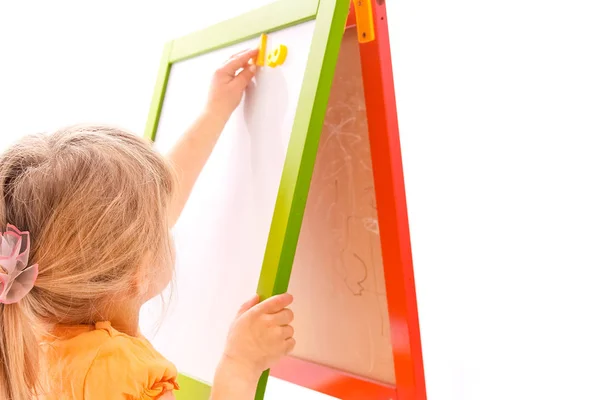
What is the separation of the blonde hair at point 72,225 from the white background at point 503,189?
0.55 metres

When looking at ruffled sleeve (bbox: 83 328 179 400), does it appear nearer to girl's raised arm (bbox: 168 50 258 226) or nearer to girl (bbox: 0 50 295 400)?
girl (bbox: 0 50 295 400)

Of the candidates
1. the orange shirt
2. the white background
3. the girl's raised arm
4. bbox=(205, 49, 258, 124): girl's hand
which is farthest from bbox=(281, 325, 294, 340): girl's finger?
the white background

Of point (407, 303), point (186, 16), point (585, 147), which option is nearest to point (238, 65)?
point (407, 303)

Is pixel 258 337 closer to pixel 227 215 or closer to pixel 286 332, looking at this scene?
pixel 286 332

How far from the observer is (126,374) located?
0.73m

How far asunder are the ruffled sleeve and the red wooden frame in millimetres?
337

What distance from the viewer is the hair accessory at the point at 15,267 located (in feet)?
2.30

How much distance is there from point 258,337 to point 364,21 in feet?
1.51

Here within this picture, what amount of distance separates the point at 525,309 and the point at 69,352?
78cm

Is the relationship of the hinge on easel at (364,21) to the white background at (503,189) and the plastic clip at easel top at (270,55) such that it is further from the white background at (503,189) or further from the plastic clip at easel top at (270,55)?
the white background at (503,189)

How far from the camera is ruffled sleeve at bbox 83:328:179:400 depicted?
2.38 feet

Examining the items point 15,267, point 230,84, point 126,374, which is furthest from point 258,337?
point 230,84

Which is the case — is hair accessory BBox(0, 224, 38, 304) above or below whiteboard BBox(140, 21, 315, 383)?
below

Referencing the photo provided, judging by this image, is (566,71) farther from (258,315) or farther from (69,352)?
(69,352)
